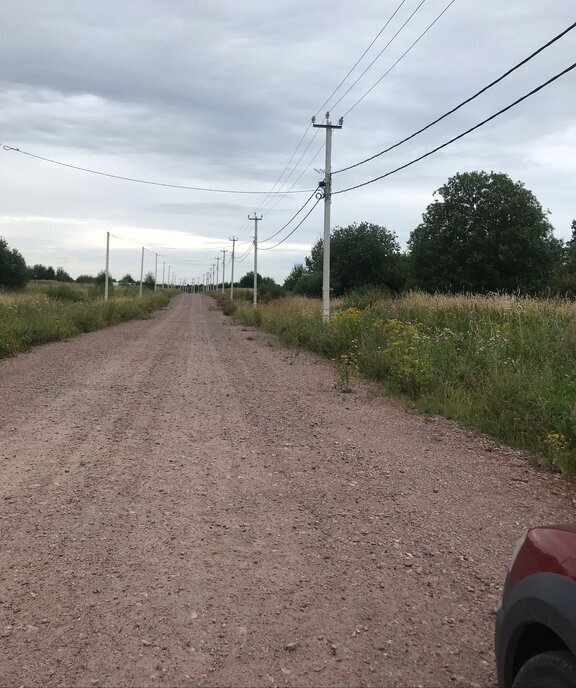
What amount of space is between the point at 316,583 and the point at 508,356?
7235 mm

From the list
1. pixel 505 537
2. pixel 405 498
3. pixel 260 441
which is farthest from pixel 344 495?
pixel 260 441

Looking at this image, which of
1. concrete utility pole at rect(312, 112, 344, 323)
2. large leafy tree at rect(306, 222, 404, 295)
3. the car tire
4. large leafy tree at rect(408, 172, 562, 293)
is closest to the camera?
the car tire

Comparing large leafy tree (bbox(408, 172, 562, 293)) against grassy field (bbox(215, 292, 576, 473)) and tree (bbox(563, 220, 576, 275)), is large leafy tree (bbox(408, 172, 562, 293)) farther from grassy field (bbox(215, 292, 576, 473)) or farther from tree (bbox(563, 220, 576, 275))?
grassy field (bbox(215, 292, 576, 473))

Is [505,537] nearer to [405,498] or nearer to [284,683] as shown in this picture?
[405,498]

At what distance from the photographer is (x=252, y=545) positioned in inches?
157

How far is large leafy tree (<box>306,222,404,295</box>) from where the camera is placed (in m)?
54.9

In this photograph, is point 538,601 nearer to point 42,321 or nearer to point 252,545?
point 252,545

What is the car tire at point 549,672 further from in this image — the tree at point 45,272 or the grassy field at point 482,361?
the tree at point 45,272

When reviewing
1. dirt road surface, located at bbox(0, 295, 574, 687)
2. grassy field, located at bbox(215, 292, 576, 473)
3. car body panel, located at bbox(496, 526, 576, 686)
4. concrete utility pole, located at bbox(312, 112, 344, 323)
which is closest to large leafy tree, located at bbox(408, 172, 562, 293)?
concrete utility pole, located at bbox(312, 112, 344, 323)

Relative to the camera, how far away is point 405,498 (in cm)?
500

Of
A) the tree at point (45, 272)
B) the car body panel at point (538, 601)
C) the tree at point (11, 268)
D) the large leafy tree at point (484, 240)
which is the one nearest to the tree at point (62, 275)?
the tree at point (45, 272)

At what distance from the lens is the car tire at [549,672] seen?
1.77 meters

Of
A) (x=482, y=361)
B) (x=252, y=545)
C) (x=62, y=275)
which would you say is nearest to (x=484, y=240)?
(x=482, y=361)

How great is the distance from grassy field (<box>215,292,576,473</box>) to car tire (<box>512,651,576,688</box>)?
420cm
